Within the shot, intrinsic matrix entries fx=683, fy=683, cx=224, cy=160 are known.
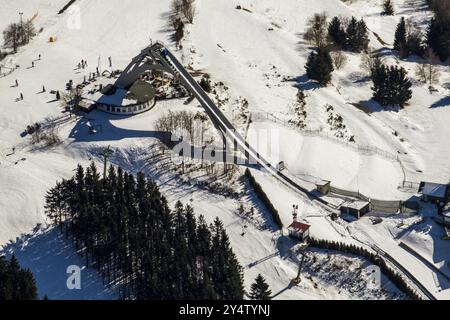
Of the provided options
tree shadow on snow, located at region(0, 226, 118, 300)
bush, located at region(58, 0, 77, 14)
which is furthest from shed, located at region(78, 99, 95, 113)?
bush, located at region(58, 0, 77, 14)

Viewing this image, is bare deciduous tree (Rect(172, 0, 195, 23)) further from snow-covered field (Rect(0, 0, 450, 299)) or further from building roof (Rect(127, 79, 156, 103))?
building roof (Rect(127, 79, 156, 103))

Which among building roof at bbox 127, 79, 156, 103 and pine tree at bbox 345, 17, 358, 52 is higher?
pine tree at bbox 345, 17, 358, 52

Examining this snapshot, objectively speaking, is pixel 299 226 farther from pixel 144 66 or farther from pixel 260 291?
pixel 144 66

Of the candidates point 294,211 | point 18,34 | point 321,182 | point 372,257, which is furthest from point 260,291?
point 18,34

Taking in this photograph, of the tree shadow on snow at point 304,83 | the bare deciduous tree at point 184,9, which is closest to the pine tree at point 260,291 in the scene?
the tree shadow on snow at point 304,83

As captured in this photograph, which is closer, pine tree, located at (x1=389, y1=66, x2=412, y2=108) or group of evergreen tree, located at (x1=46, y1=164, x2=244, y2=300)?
group of evergreen tree, located at (x1=46, y1=164, x2=244, y2=300)
